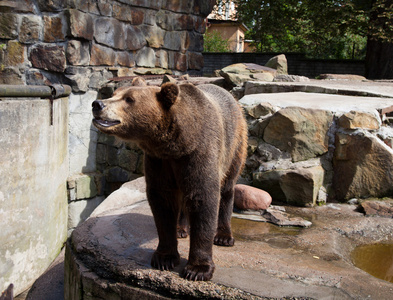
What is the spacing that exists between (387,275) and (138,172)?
4567 mm

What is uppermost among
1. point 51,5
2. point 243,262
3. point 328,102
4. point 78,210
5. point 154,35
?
point 51,5

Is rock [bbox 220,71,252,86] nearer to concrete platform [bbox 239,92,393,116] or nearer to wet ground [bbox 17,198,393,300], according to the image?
concrete platform [bbox 239,92,393,116]

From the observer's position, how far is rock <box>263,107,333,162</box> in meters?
4.87

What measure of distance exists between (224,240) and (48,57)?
4282mm

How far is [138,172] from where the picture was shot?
7168mm

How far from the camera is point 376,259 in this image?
3.57 meters

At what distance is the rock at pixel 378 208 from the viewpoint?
14.2 ft

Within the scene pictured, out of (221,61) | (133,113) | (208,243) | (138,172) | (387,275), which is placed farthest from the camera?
(221,61)

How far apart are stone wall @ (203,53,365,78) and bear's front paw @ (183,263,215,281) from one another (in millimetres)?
12348

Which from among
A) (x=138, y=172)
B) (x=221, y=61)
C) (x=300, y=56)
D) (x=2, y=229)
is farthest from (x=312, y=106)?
(x=221, y=61)

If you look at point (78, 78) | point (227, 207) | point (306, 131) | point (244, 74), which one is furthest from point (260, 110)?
point (78, 78)

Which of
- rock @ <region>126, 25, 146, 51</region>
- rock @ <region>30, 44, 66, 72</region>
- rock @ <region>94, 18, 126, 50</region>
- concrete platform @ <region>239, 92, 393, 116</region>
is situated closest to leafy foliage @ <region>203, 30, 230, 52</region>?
rock @ <region>126, 25, 146, 51</region>

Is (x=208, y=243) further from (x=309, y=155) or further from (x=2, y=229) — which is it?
(x=2, y=229)

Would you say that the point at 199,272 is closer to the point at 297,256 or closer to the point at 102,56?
the point at 297,256
